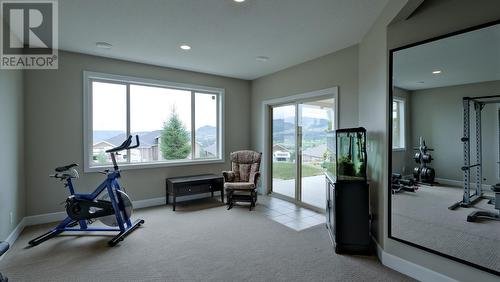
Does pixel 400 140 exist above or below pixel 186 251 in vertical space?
above

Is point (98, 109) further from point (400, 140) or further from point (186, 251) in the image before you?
point (400, 140)

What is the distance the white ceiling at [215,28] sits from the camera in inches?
99.8

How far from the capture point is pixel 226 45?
143 inches

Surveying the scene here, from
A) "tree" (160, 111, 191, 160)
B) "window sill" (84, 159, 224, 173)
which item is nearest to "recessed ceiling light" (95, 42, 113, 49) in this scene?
"tree" (160, 111, 191, 160)

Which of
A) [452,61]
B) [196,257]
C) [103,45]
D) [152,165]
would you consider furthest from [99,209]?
[452,61]

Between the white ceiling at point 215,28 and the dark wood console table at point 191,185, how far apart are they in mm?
2268

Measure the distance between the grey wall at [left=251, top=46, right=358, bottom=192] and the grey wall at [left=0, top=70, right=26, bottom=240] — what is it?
422cm

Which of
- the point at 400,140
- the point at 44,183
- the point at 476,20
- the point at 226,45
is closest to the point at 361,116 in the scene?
the point at 400,140

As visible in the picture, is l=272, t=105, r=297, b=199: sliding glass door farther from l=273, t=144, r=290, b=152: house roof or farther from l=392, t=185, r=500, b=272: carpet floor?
l=392, t=185, r=500, b=272: carpet floor

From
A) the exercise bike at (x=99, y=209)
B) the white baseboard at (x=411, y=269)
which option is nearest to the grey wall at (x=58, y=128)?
the exercise bike at (x=99, y=209)

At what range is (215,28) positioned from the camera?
3057mm

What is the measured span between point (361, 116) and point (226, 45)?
2275 millimetres

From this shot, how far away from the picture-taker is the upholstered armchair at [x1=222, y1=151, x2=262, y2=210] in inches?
179

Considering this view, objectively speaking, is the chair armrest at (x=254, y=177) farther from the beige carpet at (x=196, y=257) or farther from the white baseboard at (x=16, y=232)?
the white baseboard at (x=16, y=232)
